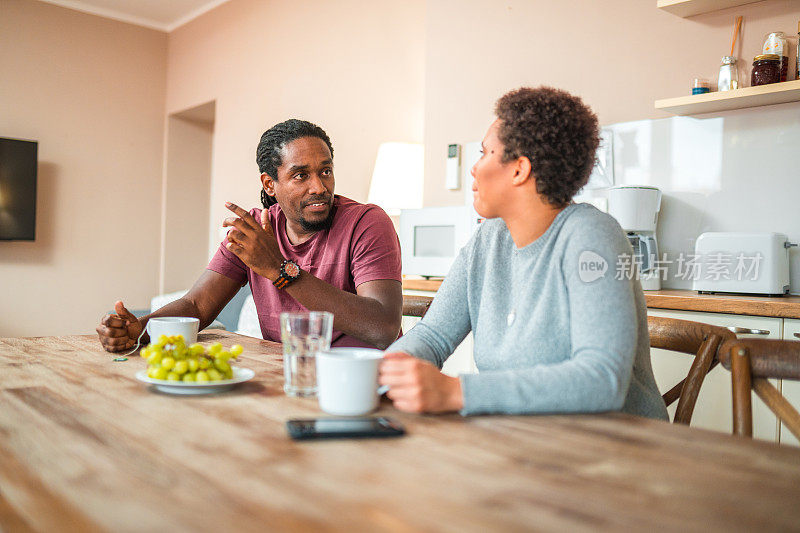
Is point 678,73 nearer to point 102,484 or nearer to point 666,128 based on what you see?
point 666,128

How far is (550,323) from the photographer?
3.52 ft

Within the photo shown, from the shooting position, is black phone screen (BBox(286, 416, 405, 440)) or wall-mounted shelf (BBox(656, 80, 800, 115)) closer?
black phone screen (BBox(286, 416, 405, 440))

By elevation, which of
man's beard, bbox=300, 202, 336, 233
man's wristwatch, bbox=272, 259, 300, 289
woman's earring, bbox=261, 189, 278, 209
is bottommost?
man's wristwatch, bbox=272, 259, 300, 289

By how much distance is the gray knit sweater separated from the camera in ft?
2.83

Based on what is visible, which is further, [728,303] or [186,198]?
[186,198]

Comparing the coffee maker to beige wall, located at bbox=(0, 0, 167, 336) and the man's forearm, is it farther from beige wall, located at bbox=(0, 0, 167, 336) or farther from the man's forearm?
beige wall, located at bbox=(0, 0, 167, 336)

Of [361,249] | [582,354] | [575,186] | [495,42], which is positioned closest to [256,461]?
[582,354]

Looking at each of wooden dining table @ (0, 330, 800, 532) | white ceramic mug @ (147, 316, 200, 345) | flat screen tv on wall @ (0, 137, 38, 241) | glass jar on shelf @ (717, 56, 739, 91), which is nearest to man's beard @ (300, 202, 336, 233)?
white ceramic mug @ (147, 316, 200, 345)

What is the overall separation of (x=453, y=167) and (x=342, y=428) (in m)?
2.56

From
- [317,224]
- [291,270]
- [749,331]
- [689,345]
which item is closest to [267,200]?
[317,224]

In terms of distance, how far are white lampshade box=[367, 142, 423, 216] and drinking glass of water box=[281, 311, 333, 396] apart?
8.23ft

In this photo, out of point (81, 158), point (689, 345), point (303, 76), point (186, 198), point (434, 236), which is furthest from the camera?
point (186, 198)

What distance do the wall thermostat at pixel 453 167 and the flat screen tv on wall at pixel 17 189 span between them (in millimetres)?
3326

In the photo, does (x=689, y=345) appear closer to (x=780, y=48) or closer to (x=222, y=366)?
(x=222, y=366)
